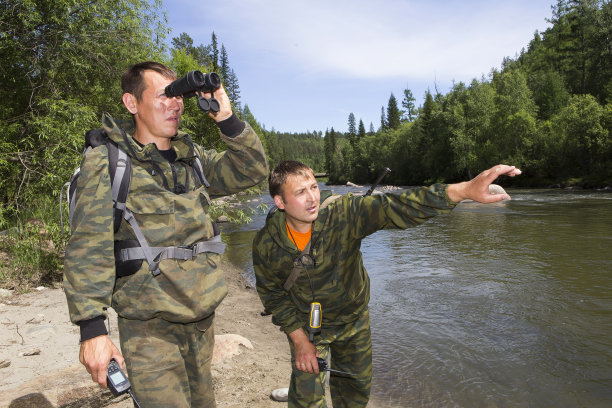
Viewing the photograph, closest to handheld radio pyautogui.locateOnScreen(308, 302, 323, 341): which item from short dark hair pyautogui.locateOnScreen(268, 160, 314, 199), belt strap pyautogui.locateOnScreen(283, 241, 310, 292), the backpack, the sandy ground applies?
belt strap pyautogui.locateOnScreen(283, 241, 310, 292)

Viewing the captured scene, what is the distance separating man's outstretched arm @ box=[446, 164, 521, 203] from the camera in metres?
2.17

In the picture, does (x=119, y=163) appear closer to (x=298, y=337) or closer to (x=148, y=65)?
(x=148, y=65)

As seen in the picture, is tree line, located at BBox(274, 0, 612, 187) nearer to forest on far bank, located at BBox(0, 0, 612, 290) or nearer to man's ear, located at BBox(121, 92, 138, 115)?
forest on far bank, located at BBox(0, 0, 612, 290)

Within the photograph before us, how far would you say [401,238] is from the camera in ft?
59.6

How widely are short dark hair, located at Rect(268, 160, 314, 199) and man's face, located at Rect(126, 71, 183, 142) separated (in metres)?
0.98

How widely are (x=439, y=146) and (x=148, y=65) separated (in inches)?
2773

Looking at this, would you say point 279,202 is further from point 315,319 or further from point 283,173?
point 315,319

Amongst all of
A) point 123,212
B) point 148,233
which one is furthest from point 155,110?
point 148,233

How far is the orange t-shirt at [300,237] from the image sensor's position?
129 inches

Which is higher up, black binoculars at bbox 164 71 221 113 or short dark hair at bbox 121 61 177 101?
short dark hair at bbox 121 61 177 101

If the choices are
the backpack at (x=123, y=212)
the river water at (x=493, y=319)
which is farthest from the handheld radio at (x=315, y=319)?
the river water at (x=493, y=319)

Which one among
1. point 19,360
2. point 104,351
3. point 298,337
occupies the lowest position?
point 19,360

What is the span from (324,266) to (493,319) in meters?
6.48

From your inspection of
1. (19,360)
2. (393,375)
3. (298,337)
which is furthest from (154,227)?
(393,375)
